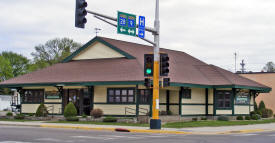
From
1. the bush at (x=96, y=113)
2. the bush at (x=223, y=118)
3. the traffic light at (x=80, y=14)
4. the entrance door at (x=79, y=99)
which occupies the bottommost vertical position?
the bush at (x=223, y=118)

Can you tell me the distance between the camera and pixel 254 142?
57.9ft

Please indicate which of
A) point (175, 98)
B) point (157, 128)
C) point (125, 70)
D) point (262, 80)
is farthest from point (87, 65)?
point (262, 80)

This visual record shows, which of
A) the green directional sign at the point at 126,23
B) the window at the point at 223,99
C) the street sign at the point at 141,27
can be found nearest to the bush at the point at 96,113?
the window at the point at 223,99

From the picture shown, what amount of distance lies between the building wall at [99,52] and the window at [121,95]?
13.0ft

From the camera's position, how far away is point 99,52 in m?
39.3

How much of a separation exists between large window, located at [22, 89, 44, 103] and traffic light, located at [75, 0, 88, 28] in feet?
70.9

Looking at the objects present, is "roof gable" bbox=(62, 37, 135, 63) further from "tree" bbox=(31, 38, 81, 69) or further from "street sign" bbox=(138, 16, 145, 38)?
"tree" bbox=(31, 38, 81, 69)

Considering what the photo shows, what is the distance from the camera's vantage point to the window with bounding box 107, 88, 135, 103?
34.9 meters

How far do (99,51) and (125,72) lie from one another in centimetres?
518

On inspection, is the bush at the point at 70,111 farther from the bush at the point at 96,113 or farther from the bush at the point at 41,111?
the bush at the point at 41,111

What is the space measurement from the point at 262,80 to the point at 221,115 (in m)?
15.5

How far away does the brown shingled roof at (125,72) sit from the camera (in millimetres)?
35156

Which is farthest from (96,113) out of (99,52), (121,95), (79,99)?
(99,52)

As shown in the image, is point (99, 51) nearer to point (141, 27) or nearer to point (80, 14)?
point (141, 27)
